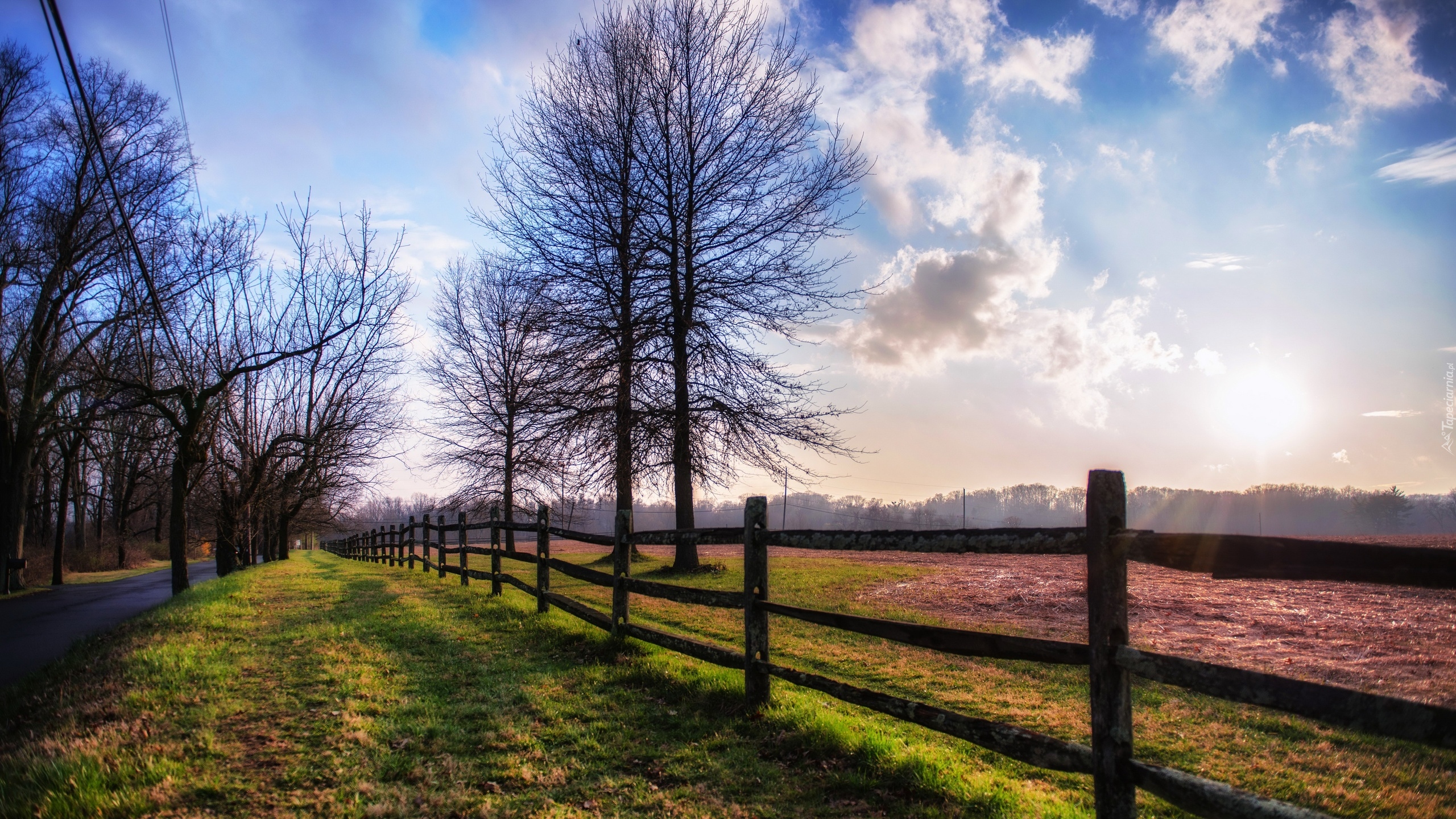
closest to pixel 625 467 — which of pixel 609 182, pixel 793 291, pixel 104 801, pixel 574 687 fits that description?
pixel 793 291

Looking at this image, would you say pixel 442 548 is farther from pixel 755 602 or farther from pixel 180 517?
pixel 755 602

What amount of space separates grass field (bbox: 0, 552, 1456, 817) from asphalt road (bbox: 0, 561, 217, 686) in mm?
2429

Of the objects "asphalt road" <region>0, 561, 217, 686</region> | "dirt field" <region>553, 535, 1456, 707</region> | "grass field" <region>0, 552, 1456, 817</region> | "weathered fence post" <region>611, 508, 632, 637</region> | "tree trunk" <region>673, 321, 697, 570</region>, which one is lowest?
"asphalt road" <region>0, 561, 217, 686</region>

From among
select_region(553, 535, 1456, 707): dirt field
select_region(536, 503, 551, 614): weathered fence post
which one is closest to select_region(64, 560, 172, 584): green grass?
select_region(536, 503, 551, 614): weathered fence post

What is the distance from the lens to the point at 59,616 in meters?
13.5

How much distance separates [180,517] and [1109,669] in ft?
55.3

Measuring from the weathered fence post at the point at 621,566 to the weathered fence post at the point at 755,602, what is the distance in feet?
6.99

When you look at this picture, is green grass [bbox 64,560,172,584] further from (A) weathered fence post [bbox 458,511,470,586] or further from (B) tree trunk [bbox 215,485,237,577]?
(A) weathered fence post [bbox 458,511,470,586]

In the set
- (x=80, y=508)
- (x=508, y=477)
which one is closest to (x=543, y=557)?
(x=508, y=477)

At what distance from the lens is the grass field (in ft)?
11.2

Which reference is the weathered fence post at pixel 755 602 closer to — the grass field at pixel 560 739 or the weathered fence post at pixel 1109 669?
the grass field at pixel 560 739

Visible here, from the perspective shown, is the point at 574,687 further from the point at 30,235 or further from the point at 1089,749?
the point at 30,235

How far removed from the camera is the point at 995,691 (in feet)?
19.8

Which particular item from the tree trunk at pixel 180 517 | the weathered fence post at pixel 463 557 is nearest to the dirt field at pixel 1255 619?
the weathered fence post at pixel 463 557
